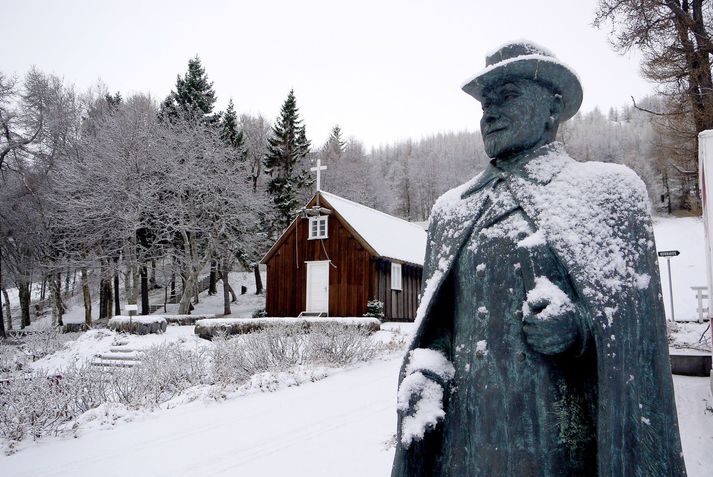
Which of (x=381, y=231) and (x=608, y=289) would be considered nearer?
(x=608, y=289)

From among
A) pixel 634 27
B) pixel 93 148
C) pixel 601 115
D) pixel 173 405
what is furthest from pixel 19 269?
pixel 601 115

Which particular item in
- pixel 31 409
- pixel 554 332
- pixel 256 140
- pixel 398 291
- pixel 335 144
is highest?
pixel 335 144

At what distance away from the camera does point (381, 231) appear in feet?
91.9

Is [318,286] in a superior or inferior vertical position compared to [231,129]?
inferior

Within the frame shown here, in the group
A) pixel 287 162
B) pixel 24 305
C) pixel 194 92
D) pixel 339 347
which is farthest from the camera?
pixel 287 162

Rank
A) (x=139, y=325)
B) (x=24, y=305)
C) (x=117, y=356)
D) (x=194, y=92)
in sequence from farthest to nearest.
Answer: (x=194, y=92) → (x=24, y=305) → (x=139, y=325) → (x=117, y=356)

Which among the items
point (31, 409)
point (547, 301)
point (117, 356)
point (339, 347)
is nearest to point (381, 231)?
point (117, 356)

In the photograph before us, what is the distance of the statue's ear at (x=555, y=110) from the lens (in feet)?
7.32

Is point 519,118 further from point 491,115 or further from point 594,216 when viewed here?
point 594,216

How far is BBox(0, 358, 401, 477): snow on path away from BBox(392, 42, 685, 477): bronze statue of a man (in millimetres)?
4259

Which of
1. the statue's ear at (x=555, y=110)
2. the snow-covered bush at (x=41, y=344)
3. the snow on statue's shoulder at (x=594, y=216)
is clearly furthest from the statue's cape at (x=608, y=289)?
the snow-covered bush at (x=41, y=344)

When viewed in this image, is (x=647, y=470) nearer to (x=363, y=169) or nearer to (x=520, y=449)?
(x=520, y=449)

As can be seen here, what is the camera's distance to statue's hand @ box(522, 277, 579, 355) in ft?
5.89

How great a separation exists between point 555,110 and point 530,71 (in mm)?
225
